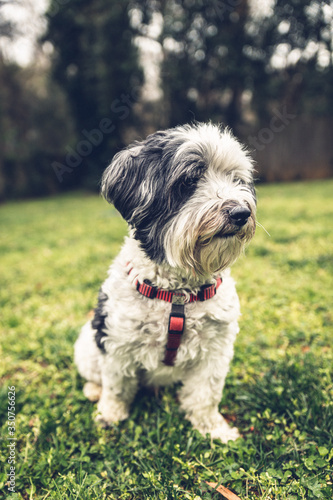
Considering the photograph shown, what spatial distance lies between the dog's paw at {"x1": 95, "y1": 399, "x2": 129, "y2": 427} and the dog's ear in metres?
A: 1.29

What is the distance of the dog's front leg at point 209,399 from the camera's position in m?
2.11

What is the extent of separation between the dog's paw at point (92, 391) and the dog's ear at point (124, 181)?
1.40 metres

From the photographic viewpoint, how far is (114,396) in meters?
2.29

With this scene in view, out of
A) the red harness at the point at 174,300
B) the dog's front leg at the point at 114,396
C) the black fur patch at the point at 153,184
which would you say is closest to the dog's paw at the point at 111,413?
the dog's front leg at the point at 114,396

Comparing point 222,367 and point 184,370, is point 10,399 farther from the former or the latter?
point 222,367

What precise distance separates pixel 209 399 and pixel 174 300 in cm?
70

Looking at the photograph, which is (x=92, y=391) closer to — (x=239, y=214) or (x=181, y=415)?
(x=181, y=415)

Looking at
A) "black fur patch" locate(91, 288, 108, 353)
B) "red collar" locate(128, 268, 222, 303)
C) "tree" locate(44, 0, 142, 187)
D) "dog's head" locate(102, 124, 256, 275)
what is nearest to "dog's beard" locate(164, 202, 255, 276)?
"dog's head" locate(102, 124, 256, 275)

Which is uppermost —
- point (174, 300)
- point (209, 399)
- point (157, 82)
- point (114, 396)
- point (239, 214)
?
point (157, 82)

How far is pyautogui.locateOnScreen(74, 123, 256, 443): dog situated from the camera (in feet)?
5.98

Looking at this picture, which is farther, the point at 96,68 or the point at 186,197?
the point at 96,68

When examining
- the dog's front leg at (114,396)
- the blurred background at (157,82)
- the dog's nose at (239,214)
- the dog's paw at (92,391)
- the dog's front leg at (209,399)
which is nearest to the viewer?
the dog's nose at (239,214)

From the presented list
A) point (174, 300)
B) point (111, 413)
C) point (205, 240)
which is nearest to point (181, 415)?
point (111, 413)

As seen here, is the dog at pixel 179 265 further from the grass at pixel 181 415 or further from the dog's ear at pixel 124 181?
the grass at pixel 181 415
